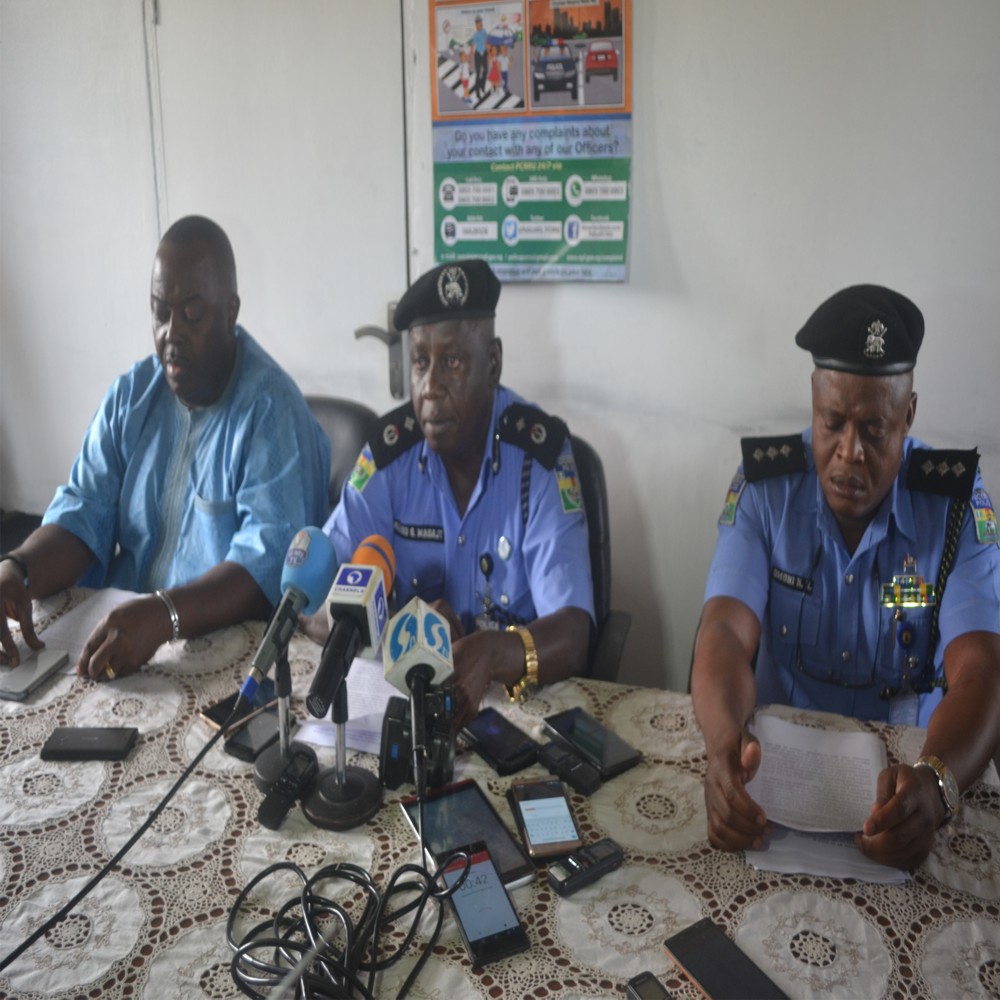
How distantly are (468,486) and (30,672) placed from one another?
37.3 inches

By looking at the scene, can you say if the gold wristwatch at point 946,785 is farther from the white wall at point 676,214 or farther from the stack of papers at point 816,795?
the white wall at point 676,214

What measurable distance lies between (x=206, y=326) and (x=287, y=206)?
0.92 m

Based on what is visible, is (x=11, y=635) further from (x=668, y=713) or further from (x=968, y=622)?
(x=968, y=622)

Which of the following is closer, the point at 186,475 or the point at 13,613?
the point at 13,613

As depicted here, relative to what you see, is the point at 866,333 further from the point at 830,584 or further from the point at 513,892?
the point at 513,892

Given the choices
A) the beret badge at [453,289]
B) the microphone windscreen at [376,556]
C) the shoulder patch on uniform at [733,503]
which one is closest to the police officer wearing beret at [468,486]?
the beret badge at [453,289]

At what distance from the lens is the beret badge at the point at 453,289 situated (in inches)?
71.9

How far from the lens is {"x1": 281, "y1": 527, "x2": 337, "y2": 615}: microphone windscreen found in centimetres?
121

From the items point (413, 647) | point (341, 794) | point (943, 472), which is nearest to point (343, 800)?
point (341, 794)

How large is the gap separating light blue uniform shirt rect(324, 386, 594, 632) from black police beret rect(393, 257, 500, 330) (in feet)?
0.78

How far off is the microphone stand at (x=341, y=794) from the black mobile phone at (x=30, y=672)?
606 millimetres

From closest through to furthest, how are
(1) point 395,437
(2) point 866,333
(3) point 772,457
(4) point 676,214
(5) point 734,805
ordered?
(5) point 734,805
(2) point 866,333
(3) point 772,457
(1) point 395,437
(4) point 676,214

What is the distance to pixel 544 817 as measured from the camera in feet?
3.87

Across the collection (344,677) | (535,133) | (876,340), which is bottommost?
(344,677)
